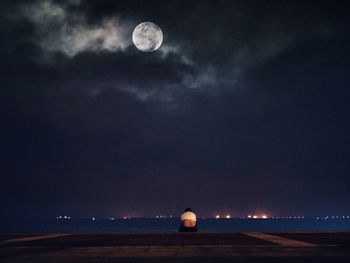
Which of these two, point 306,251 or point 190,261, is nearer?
point 190,261

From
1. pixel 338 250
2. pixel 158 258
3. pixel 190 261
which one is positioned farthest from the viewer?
pixel 338 250

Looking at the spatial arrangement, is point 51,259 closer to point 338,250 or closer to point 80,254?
point 80,254

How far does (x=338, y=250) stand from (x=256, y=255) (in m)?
5.59

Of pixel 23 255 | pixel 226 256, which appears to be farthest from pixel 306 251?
pixel 23 255

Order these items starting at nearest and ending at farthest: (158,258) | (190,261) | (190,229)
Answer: (190,261), (158,258), (190,229)

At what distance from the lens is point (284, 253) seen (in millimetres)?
25297

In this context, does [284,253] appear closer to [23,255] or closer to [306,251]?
[306,251]

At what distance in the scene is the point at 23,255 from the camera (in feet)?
83.6

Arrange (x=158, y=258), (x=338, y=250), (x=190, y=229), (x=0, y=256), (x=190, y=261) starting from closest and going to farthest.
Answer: (x=190, y=261) → (x=158, y=258) → (x=0, y=256) → (x=338, y=250) → (x=190, y=229)

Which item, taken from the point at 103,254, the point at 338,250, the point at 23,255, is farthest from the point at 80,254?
the point at 338,250

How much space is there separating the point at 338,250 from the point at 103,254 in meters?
13.3

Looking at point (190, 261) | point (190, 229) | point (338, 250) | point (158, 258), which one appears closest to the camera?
point (190, 261)

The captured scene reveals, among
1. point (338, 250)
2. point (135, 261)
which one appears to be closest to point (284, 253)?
point (338, 250)

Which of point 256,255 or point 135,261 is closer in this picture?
point 135,261
